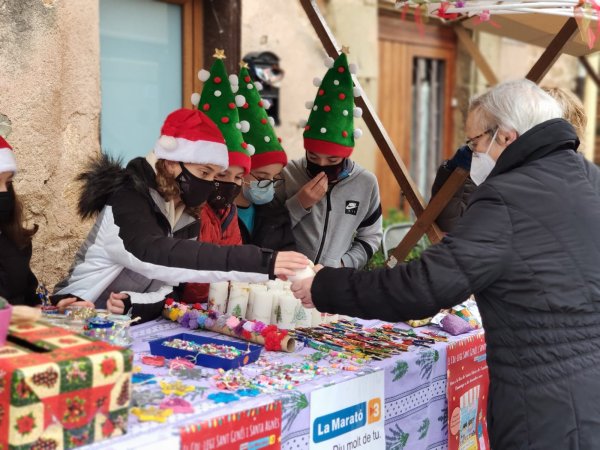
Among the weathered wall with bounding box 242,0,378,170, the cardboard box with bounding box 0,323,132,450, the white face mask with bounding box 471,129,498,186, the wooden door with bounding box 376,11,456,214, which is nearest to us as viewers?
the cardboard box with bounding box 0,323,132,450

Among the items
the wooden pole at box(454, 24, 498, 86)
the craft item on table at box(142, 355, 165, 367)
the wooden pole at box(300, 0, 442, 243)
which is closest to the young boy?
the wooden pole at box(300, 0, 442, 243)

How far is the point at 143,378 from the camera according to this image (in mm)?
2023

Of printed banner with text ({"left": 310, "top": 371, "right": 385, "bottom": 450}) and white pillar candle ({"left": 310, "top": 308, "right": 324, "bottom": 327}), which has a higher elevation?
white pillar candle ({"left": 310, "top": 308, "right": 324, "bottom": 327})

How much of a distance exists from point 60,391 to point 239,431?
0.52 metres

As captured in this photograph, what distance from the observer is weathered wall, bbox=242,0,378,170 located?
18.1ft

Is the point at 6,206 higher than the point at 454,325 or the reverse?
higher

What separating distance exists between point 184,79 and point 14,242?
2.87 meters

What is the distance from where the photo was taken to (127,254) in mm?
2502

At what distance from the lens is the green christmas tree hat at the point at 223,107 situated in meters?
3.14

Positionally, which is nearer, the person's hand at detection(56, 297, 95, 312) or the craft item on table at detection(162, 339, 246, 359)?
the craft item on table at detection(162, 339, 246, 359)

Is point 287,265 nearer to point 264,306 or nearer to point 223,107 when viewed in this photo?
point 264,306

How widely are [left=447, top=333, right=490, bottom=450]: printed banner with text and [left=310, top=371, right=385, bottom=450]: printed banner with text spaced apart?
488 mm

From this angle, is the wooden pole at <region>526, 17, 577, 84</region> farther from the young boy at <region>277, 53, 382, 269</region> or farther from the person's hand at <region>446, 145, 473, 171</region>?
the young boy at <region>277, 53, 382, 269</region>

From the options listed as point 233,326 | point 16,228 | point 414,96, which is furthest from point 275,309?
point 414,96
